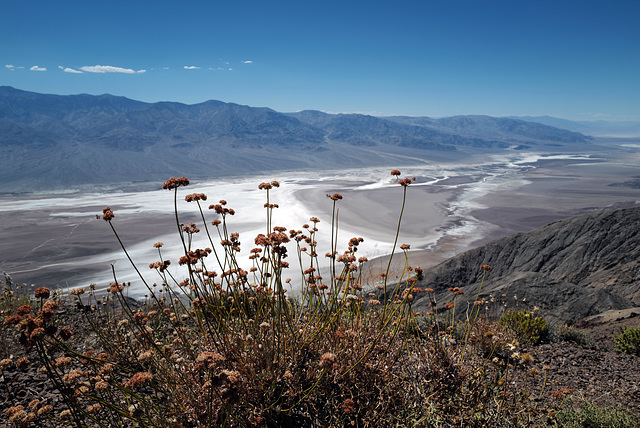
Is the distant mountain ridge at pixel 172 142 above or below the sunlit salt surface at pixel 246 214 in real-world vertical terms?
above

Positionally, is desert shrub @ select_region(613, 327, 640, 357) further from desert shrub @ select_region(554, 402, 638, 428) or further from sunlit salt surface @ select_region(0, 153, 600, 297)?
→ sunlit salt surface @ select_region(0, 153, 600, 297)

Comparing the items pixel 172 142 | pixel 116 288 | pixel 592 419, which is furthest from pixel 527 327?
pixel 172 142

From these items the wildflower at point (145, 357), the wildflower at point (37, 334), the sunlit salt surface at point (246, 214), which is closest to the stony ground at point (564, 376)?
the wildflower at point (145, 357)

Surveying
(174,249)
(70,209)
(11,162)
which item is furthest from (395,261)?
(11,162)

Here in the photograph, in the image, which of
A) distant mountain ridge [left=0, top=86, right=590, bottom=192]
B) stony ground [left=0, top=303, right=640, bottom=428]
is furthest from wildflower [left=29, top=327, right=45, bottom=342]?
distant mountain ridge [left=0, top=86, right=590, bottom=192]

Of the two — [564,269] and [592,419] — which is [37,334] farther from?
[564,269]

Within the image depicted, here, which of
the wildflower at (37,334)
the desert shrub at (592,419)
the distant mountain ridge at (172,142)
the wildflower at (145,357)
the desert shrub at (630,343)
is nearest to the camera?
the wildflower at (37,334)

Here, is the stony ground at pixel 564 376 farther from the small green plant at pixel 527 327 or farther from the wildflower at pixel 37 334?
the wildflower at pixel 37 334
